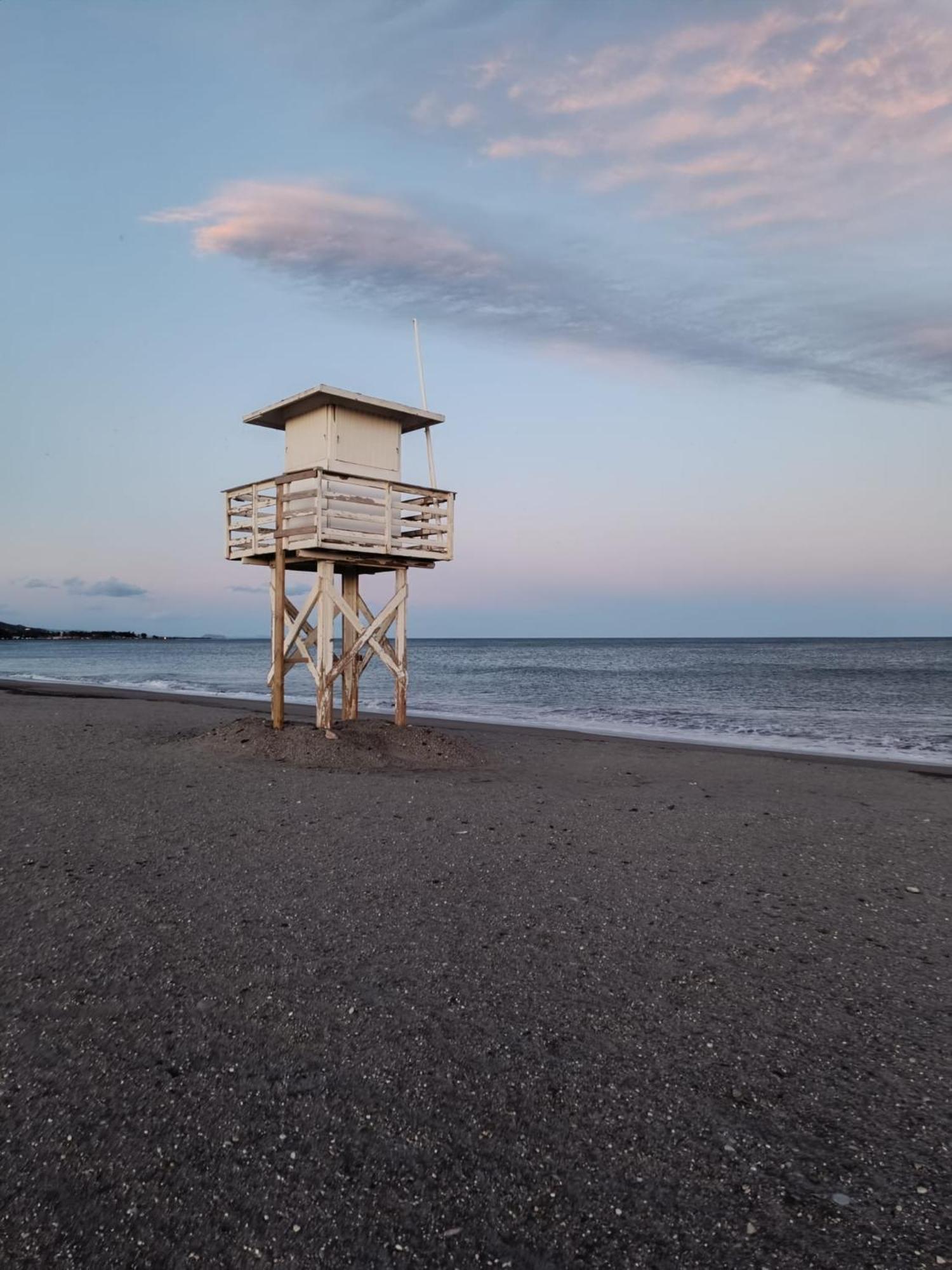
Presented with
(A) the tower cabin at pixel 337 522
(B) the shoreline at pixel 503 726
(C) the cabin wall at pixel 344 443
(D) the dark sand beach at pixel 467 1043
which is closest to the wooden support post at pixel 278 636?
(A) the tower cabin at pixel 337 522

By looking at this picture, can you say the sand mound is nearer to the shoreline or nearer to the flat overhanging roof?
the shoreline

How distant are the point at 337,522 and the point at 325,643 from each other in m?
2.37

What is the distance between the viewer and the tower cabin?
14883 millimetres

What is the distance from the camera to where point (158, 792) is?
1105 centimetres

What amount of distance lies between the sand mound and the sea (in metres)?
8.64

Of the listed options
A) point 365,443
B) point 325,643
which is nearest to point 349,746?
point 325,643

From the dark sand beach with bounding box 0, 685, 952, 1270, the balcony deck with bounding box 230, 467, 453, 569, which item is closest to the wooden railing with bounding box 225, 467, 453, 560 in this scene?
the balcony deck with bounding box 230, 467, 453, 569

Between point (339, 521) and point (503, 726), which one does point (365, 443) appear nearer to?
point (339, 521)

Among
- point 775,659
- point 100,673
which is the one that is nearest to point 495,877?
point 100,673

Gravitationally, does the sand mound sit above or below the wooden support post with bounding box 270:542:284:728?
below

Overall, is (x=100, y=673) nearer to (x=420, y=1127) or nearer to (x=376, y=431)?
(x=376, y=431)

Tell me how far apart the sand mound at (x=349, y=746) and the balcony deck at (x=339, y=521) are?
3.37 metres

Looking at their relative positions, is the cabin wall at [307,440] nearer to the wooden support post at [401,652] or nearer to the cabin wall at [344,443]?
the cabin wall at [344,443]

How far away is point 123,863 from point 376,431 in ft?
33.9
